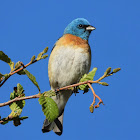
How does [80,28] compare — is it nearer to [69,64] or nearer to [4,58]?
[69,64]

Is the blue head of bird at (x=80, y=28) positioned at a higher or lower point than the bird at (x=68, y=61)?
higher

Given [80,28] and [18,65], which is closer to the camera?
[18,65]

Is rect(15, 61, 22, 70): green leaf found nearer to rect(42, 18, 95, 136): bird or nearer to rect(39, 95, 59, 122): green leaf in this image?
rect(39, 95, 59, 122): green leaf

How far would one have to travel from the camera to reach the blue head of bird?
6.23 m

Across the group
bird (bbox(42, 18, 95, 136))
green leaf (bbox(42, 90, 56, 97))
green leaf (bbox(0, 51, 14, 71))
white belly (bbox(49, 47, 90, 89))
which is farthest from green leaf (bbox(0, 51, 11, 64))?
white belly (bbox(49, 47, 90, 89))

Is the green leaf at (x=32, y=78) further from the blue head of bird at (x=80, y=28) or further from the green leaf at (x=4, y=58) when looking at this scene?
the blue head of bird at (x=80, y=28)

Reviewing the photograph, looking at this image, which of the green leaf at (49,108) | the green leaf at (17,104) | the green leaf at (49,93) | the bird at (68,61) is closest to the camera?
the green leaf at (49,108)

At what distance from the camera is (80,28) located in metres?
6.36

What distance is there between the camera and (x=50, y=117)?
2119 mm

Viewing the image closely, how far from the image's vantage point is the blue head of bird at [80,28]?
623 centimetres

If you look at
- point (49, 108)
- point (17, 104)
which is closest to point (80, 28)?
point (17, 104)

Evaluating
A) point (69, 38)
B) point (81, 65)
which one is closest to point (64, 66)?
point (81, 65)

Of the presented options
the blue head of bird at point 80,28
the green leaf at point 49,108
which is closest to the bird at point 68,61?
the blue head of bird at point 80,28

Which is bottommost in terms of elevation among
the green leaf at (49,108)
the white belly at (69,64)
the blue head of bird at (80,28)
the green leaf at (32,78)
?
the green leaf at (49,108)
